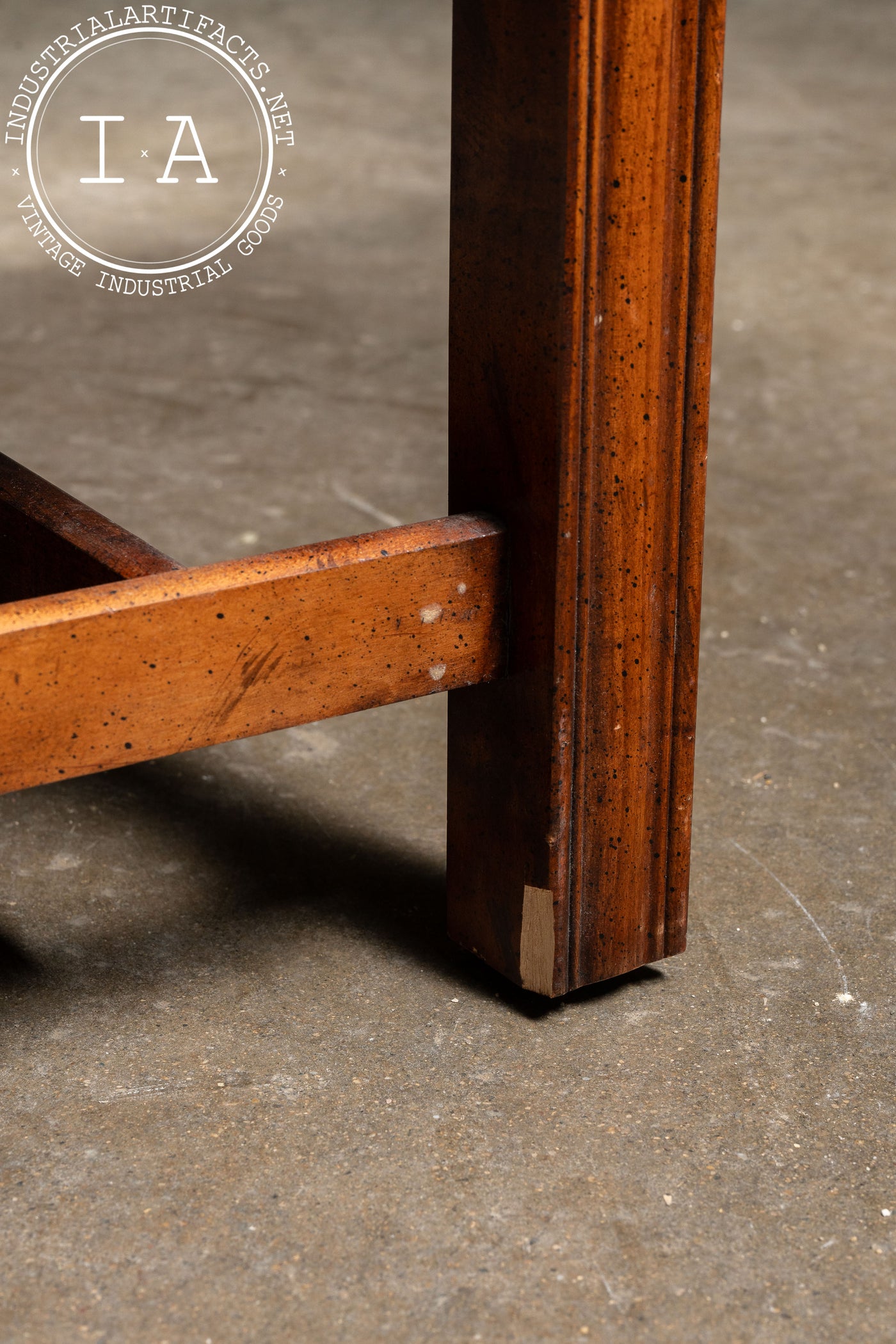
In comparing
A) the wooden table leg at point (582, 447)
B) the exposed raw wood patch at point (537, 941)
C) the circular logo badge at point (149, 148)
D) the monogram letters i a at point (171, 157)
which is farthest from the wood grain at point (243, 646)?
the monogram letters i a at point (171, 157)

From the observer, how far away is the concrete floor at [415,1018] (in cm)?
125

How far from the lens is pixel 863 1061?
4.98 ft

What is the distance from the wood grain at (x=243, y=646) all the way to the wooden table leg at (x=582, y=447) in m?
0.06

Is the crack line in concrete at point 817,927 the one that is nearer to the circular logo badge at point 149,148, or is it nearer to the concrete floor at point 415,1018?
the concrete floor at point 415,1018

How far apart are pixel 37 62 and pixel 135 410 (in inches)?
157

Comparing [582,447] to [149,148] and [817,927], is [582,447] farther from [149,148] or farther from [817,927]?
[149,148]

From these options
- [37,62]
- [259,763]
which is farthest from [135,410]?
[37,62]

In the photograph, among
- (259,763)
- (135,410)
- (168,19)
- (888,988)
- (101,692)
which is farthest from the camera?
(168,19)

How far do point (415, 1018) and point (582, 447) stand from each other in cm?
58

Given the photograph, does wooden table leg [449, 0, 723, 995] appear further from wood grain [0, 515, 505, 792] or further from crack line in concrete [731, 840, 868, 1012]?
crack line in concrete [731, 840, 868, 1012]

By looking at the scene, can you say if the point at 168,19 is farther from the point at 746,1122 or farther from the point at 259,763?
the point at 746,1122

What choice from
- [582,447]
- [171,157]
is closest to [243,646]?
[582,447]

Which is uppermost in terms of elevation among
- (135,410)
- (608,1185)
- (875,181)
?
(875,181)

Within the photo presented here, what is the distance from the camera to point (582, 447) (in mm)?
1372
